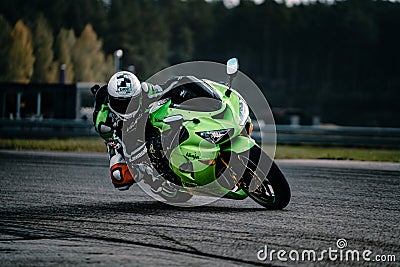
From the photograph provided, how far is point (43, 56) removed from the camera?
7562 centimetres

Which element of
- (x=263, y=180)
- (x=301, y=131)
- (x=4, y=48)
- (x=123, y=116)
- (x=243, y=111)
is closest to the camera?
(x=263, y=180)

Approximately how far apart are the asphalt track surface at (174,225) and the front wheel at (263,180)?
0.15 meters

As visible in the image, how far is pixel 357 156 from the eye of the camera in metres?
23.1

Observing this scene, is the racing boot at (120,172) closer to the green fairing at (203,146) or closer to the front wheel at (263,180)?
the green fairing at (203,146)

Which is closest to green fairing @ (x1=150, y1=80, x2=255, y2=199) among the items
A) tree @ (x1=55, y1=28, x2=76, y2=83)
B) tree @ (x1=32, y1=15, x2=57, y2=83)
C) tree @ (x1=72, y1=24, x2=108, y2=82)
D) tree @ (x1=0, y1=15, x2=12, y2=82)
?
tree @ (x1=0, y1=15, x2=12, y2=82)

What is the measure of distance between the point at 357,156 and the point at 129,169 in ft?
43.1

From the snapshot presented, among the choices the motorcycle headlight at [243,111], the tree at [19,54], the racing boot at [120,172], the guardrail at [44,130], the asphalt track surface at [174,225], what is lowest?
the asphalt track surface at [174,225]

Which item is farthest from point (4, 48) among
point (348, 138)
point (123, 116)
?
point (123, 116)

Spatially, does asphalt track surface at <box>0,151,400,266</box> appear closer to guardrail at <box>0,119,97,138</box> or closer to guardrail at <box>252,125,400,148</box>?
guardrail at <box>252,125,400,148</box>

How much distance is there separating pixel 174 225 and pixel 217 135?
129 centimetres

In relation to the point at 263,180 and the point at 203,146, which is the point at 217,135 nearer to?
the point at 203,146

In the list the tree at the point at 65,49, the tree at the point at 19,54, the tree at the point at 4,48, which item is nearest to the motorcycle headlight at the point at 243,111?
the tree at the point at 4,48

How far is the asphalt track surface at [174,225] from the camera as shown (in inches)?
286

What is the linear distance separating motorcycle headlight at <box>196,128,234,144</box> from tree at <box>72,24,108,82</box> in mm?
73996
